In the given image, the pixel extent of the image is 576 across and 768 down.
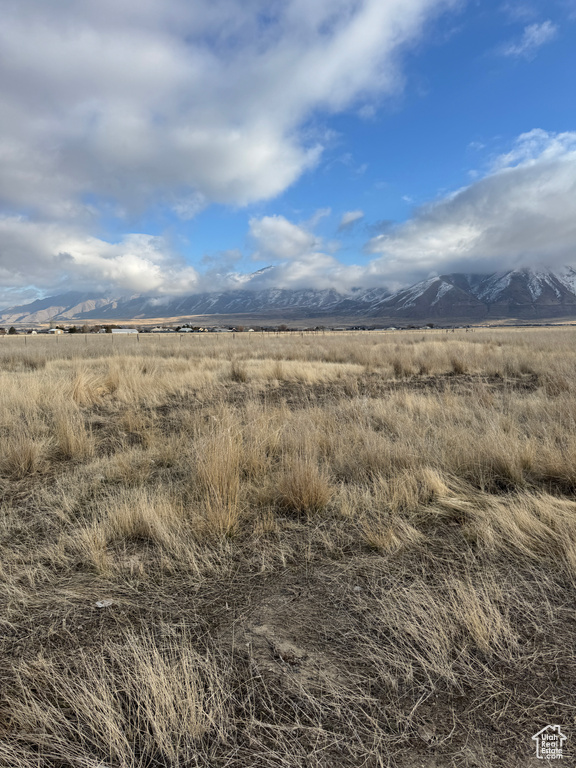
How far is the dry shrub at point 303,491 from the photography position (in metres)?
3.33

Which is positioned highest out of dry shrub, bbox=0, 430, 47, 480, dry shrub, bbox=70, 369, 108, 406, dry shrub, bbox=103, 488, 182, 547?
dry shrub, bbox=70, 369, 108, 406

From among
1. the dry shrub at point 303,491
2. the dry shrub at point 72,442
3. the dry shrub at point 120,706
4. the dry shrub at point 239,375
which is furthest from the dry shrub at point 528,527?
the dry shrub at point 239,375

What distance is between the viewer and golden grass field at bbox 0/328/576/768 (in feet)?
4.80

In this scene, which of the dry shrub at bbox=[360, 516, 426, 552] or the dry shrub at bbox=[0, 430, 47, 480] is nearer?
the dry shrub at bbox=[360, 516, 426, 552]

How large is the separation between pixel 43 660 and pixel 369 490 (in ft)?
8.62

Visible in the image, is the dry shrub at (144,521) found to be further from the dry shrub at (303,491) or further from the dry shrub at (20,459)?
the dry shrub at (20,459)

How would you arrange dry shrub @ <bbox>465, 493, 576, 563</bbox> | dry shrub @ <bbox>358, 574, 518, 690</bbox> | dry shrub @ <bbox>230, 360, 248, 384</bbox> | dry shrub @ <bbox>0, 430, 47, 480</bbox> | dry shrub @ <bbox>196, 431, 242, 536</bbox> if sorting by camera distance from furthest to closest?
1. dry shrub @ <bbox>230, 360, 248, 384</bbox>
2. dry shrub @ <bbox>0, 430, 47, 480</bbox>
3. dry shrub @ <bbox>196, 431, 242, 536</bbox>
4. dry shrub @ <bbox>465, 493, 576, 563</bbox>
5. dry shrub @ <bbox>358, 574, 518, 690</bbox>

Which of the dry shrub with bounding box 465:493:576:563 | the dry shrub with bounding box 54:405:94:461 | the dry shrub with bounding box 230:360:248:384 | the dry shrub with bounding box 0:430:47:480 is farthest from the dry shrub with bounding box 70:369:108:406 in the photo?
the dry shrub with bounding box 465:493:576:563

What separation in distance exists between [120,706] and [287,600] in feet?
3.22

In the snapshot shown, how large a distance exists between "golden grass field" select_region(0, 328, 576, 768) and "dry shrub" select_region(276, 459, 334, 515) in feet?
0.08

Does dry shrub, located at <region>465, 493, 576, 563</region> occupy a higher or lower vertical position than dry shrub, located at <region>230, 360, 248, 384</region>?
lower

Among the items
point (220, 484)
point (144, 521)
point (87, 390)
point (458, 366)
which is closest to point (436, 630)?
point (220, 484)

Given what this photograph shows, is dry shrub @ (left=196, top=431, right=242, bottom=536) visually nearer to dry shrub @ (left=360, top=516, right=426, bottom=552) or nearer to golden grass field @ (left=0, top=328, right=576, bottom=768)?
golden grass field @ (left=0, top=328, right=576, bottom=768)

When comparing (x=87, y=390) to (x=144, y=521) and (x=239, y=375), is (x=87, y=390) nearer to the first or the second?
(x=239, y=375)
